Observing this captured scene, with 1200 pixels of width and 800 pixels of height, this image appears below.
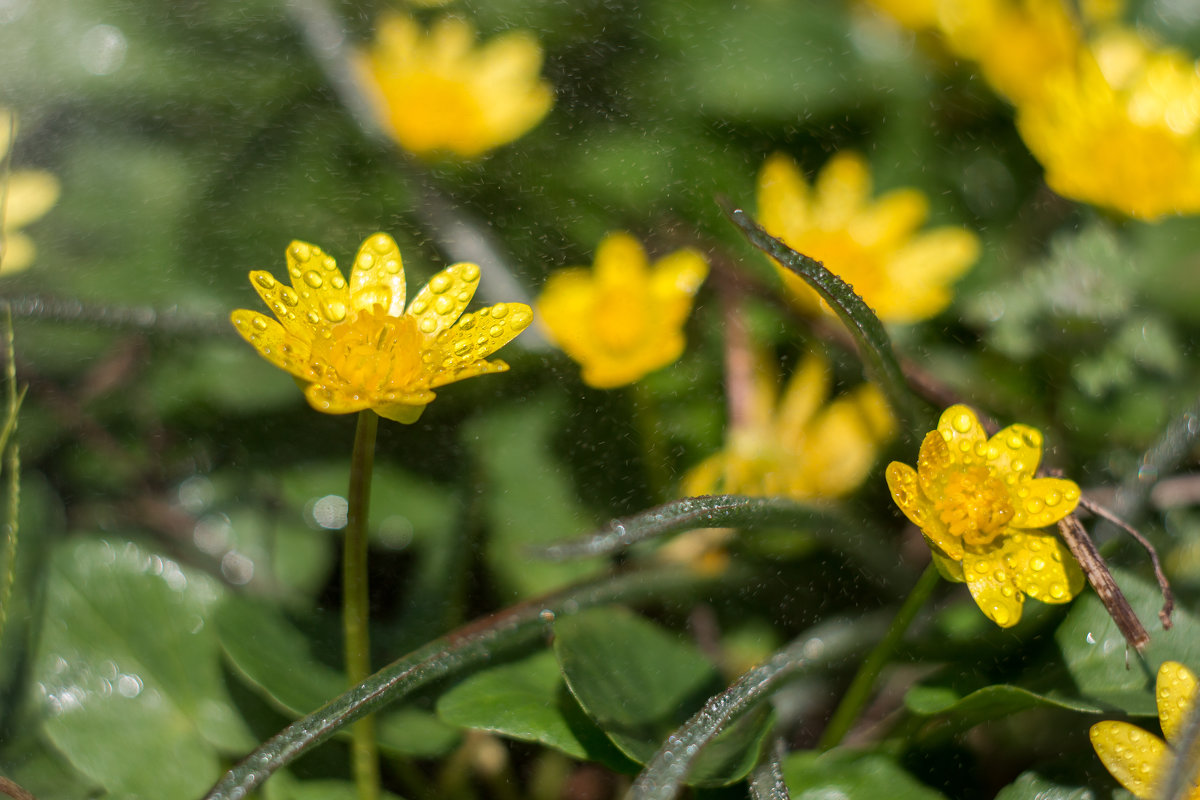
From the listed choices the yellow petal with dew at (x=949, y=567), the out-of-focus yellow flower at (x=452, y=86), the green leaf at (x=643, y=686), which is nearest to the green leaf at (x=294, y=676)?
A: the green leaf at (x=643, y=686)

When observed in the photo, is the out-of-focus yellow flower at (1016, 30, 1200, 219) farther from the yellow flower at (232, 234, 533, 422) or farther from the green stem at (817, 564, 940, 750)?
the yellow flower at (232, 234, 533, 422)

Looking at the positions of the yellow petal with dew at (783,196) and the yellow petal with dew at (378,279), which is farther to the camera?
the yellow petal with dew at (783,196)

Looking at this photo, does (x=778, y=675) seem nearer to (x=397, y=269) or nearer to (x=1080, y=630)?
(x=1080, y=630)

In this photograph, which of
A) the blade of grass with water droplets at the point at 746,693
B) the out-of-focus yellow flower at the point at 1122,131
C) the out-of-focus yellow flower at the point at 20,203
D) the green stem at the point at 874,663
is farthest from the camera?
the out-of-focus yellow flower at the point at 1122,131

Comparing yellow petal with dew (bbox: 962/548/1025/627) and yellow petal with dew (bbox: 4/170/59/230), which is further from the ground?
yellow petal with dew (bbox: 962/548/1025/627)

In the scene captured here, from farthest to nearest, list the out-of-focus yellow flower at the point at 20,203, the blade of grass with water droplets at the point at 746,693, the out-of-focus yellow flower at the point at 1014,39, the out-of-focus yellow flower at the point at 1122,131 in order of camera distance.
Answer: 1. the out-of-focus yellow flower at the point at 1014,39
2. the out-of-focus yellow flower at the point at 1122,131
3. the out-of-focus yellow flower at the point at 20,203
4. the blade of grass with water droplets at the point at 746,693

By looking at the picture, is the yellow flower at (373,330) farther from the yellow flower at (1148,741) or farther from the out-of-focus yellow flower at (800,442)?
the yellow flower at (1148,741)

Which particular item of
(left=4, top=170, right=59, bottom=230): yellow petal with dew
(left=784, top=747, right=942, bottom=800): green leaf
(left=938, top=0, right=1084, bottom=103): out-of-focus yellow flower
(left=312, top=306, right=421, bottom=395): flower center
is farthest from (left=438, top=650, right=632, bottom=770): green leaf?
(left=938, top=0, right=1084, bottom=103): out-of-focus yellow flower
